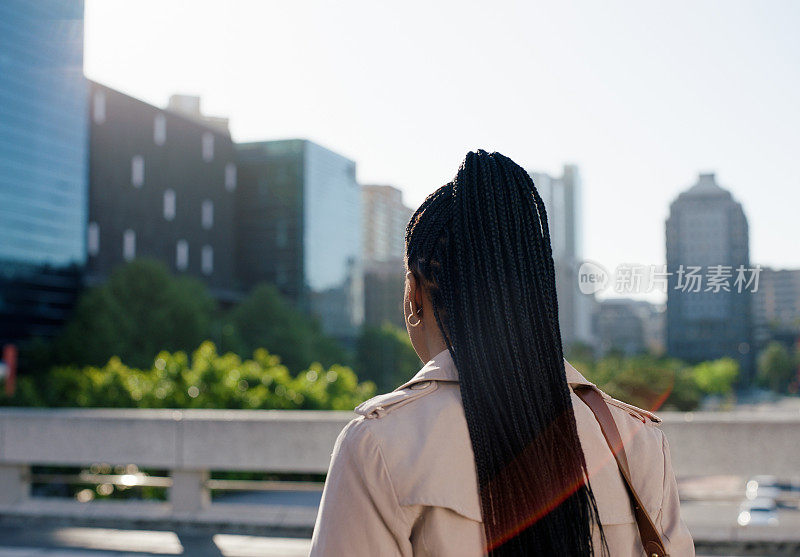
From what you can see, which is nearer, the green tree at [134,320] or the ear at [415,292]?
the ear at [415,292]

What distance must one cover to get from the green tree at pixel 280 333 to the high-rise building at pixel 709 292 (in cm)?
2709

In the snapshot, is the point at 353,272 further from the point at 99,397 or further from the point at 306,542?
the point at 306,542

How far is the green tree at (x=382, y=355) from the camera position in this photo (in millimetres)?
72625

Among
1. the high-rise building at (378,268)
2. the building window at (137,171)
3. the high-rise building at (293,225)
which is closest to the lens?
the building window at (137,171)

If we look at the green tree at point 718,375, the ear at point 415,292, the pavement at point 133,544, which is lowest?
the green tree at point 718,375

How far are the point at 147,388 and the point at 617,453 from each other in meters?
Result: 14.0

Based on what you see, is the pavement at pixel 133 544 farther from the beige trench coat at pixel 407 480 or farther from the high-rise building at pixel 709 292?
the high-rise building at pixel 709 292

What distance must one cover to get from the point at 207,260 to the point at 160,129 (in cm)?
1206

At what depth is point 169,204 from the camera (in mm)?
69250

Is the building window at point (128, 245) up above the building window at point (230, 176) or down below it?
below

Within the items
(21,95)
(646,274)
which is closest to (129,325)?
(21,95)

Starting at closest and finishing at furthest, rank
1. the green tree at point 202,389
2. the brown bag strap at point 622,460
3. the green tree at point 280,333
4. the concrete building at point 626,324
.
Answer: the brown bag strap at point 622,460 → the green tree at point 202,389 → the green tree at point 280,333 → the concrete building at point 626,324

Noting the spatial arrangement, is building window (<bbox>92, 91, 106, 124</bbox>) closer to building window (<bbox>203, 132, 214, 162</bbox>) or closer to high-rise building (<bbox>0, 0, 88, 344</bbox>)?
high-rise building (<bbox>0, 0, 88, 344</bbox>)

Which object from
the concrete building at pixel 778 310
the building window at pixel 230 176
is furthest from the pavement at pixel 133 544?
the building window at pixel 230 176
